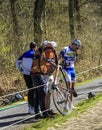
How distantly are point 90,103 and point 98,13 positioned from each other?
2544 centimetres

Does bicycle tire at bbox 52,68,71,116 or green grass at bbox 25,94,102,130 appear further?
bicycle tire at bbox 52,68,71,116

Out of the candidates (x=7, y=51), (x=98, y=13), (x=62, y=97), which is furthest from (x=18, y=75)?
(x=98, y=13)

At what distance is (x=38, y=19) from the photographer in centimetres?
2189

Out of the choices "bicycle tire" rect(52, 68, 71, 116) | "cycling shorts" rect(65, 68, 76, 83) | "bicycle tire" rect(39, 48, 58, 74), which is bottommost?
"bicycle tire" rect(52, 68, 71, 116)

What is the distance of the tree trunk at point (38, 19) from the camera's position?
20.7m

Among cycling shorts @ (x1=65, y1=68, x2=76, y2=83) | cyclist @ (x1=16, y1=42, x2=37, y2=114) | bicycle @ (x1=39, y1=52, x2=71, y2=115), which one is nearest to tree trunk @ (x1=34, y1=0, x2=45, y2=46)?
cycling shorts @ (x1=65, y1=68, x2=76, y2=83)

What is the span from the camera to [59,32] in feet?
74.7

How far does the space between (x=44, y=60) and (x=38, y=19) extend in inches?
452

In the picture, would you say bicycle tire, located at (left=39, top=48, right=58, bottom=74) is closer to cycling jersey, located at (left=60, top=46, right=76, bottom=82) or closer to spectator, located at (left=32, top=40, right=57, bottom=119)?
spectator, located at (left=32, top=40, right=57, bottom=119)

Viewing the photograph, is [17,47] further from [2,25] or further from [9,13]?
[9,13]

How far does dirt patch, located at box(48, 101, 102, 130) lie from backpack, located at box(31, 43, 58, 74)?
1.38m

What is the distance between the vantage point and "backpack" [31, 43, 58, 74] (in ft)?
34.8

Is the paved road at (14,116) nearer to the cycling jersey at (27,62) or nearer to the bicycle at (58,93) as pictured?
the bicycle at (58,93)

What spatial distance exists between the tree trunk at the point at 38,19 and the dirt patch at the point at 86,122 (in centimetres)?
964
